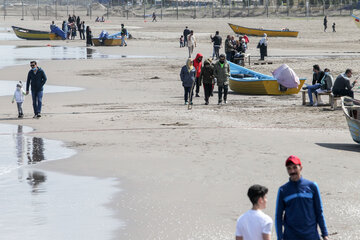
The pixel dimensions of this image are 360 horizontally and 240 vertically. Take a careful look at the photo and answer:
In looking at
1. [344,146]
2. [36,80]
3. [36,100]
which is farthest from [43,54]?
[344,146]

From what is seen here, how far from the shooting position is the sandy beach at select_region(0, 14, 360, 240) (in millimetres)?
10031

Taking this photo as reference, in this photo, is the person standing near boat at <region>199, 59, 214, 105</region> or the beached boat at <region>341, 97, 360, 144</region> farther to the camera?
the person standing near boat at <region>199, 59, 214, 105</region>

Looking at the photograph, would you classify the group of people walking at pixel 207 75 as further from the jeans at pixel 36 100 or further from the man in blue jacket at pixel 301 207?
the man in blue jacket at pixel 301 207

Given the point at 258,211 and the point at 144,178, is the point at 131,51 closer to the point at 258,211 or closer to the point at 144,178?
the point at 144,178

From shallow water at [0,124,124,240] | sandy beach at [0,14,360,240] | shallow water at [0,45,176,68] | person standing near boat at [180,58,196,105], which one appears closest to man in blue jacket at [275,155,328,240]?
sandy beach at [0,14,360,240]

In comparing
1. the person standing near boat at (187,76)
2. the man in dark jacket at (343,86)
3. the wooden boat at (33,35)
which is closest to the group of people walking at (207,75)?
the person standing near boat at (187,76)

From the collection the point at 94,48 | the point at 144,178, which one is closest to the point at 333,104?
the point at 144,178

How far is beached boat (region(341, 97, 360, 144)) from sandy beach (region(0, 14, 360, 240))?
1.11ft

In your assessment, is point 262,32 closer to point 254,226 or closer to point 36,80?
point 36,80

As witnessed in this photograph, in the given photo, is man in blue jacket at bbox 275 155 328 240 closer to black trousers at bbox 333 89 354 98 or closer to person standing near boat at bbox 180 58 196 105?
black trousers at bbox 333 89 354 98

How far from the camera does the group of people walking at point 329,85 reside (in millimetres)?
19062

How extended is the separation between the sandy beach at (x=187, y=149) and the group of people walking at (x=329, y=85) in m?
0.51

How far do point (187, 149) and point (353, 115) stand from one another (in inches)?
141

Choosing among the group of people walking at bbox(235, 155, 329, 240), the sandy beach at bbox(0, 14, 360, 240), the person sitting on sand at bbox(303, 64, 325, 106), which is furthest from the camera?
the person sitting on sand at bbox(303, 64, 325, 106)
